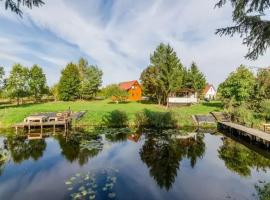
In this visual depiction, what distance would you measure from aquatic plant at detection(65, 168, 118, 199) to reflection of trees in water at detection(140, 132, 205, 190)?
7.88 ft

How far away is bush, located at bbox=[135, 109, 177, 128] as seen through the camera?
88.0ft

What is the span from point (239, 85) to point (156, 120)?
13.9m

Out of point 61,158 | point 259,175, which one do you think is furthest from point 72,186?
point 259,175

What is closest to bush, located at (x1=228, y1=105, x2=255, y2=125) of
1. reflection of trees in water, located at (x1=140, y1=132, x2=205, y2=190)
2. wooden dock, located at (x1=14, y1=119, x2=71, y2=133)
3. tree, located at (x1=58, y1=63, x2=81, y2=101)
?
reflection of trees in water, located at (x1=140, y1=132, x2=205, y2=190)

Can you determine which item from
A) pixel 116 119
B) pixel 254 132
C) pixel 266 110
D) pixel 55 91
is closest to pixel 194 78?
pixel 266 110

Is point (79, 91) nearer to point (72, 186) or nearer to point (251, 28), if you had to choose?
point (72, 186)

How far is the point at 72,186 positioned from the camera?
32.7 feet

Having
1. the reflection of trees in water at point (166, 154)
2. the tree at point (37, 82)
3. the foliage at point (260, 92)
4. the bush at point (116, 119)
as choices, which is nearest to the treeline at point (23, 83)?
the tree at point (37, 82)

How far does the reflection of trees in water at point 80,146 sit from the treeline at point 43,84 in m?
27.6

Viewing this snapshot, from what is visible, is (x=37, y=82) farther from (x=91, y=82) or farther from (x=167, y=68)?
(x=167, y=68)

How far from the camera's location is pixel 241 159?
15.0m

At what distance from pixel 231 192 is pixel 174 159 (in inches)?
199

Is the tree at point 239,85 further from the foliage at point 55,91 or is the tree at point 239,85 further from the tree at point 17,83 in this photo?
the foliage at point 55,91

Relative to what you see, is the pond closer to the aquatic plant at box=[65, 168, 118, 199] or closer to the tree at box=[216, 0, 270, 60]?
the aquatic plant at box=[65, 168, 118, 199]
